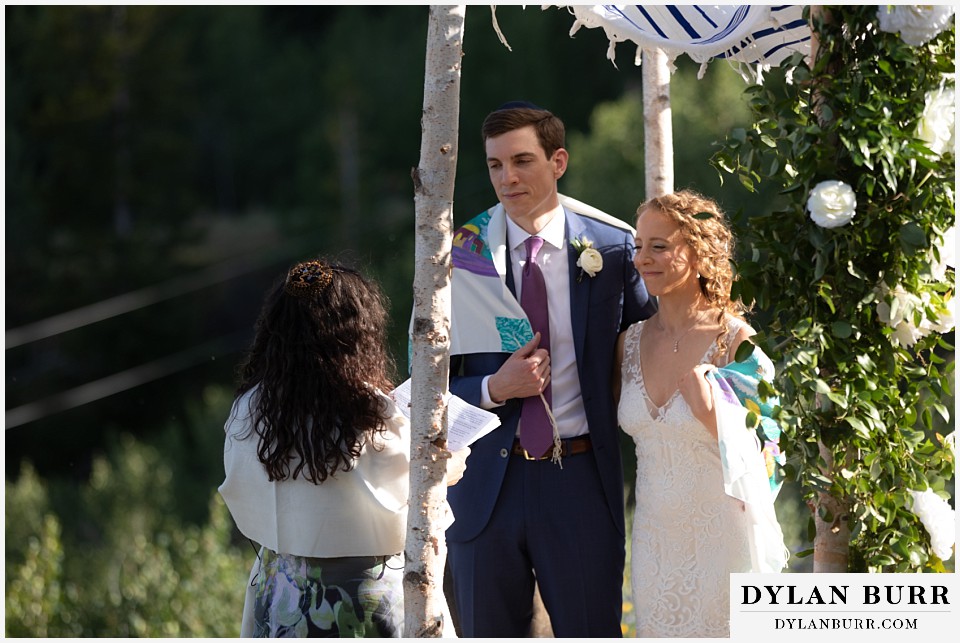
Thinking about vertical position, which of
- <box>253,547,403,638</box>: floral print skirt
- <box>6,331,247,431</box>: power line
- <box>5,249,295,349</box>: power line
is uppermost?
<box>5,249,295,349</box>: power line

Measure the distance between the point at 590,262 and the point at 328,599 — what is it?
1.12 metres

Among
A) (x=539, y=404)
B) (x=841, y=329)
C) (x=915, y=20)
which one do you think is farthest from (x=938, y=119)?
(x=539, y=404)

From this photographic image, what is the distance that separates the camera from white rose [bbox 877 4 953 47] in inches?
92.1

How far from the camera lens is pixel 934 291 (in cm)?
247

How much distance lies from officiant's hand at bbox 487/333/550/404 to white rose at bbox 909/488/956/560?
922mm

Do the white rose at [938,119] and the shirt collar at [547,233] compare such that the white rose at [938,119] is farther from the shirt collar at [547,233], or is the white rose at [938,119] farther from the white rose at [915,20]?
the shirt collar at [547,233]

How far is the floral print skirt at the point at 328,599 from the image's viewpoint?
2.55 meters

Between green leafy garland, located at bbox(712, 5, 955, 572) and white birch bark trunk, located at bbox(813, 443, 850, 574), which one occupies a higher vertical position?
green leafy garland, located at bbox(712, 5, 955, 572)

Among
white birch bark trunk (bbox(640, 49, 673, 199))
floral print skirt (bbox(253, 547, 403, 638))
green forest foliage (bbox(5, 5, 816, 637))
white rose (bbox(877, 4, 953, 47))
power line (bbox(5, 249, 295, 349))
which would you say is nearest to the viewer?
white rose (bbox(877, 4, 953, 47))

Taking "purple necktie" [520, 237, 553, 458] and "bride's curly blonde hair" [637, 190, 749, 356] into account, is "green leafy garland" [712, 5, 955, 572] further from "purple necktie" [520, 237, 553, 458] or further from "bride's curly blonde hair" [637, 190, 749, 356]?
"purple necktie" [520, 237, 553, 458]

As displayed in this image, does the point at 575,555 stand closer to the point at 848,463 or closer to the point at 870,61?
the point at 848,463

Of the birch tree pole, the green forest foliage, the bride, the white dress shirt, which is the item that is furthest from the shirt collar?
the green forest foliage

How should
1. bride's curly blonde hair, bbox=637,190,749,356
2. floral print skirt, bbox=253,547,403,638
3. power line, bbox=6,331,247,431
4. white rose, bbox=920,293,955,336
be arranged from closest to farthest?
1. white rose, bbox=920,293,955,336
2. floral print skirt, bbox=253,547,403,638
3. bride's curly blonde hair, bbox=637,190,749,356
4. power line, bbox=6,331,247,431

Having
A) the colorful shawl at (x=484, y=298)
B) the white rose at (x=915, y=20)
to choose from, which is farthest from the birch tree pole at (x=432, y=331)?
the white rose at (x=915, y=20)
